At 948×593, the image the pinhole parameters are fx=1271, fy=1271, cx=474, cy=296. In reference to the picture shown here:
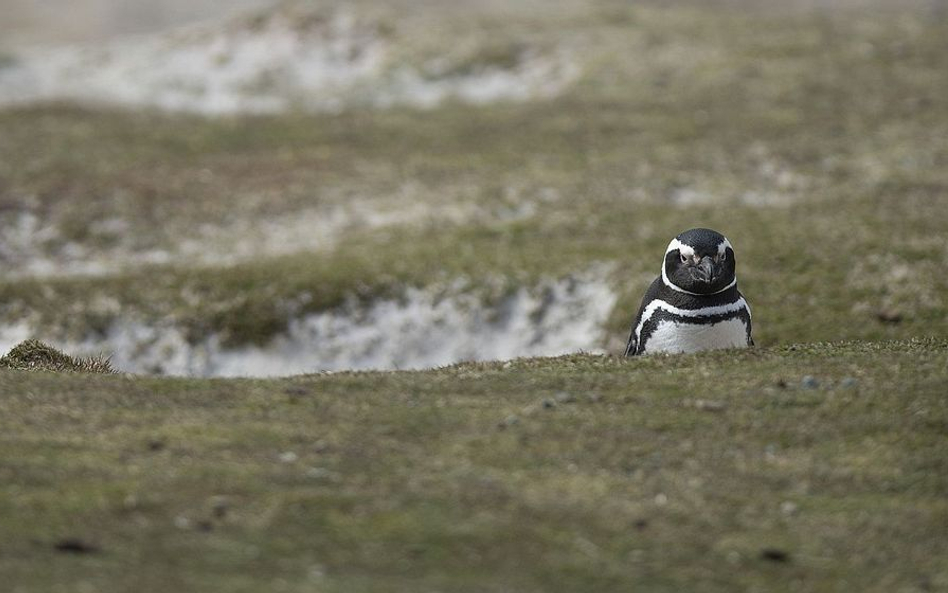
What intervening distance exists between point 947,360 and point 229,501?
9.56 metres

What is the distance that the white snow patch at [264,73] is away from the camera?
53.9 m

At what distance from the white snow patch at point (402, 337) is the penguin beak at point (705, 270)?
407 inches

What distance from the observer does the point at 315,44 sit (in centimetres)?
6019

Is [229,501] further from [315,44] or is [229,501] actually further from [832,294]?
[315,44]

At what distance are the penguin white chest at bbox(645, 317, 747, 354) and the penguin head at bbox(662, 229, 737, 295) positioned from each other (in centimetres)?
52

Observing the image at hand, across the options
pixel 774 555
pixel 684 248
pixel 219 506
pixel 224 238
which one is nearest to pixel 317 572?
pixel 219 506

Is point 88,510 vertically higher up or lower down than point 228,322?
lower down

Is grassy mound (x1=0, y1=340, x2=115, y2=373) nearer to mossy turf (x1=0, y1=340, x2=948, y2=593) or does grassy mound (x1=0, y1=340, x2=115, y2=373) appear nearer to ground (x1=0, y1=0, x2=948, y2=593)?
ground (x1=0, y1=0, x2=948, y2=593)

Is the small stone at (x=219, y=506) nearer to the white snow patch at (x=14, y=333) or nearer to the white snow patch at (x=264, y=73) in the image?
the white snow patch at (x=14, y=333)

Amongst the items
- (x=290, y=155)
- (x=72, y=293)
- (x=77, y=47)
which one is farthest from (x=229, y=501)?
(x=77, y=47)

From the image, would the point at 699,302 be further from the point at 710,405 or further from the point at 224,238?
the point at 224,238

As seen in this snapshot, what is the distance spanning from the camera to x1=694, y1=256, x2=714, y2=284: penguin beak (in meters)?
18.6

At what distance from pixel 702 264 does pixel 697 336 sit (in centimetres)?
107

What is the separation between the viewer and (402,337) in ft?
100
